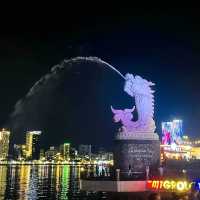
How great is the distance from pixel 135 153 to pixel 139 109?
509cm

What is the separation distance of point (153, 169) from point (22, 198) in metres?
18.6

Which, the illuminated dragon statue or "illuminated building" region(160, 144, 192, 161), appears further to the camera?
"illuminated building" region(160, 144, 192, 161)

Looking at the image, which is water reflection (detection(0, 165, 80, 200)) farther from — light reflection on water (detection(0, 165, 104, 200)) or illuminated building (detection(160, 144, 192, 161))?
illuminated building (detection(160, 144, 192, 161))

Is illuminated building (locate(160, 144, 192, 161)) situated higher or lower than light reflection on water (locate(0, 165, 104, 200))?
higher

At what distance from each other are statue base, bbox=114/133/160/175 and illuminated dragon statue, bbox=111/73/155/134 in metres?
0.95

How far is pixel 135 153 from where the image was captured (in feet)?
152

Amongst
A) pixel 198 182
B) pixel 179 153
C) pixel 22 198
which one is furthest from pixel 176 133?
pixel 198 182

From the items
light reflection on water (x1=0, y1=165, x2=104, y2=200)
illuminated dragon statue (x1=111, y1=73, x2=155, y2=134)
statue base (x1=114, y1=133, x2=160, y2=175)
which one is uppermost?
illuminated dragon statue (x1=111, y1=73, x2=155, y2=134)

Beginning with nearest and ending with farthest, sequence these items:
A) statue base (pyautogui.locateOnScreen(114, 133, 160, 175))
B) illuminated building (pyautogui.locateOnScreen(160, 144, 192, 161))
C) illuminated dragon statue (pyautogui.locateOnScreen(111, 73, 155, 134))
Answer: statue base (pyautogui.locateOnScreen(114, 133, 160, 175)) < illuminated dragon statue (pyautogui.locateOnScreen(111, 73, 155, 134)) < illuminated building (pyautogui.locateOnScreen(160, 144, 192, 161))

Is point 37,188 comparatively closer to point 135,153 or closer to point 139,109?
point 135,153

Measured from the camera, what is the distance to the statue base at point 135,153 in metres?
46.4

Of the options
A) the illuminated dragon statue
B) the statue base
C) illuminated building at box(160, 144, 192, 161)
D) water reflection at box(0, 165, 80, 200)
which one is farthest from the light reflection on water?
illuminated building at box(160, 144, 192, 161)

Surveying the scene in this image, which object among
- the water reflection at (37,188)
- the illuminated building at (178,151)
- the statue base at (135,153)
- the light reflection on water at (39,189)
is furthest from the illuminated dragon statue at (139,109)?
the illuminated building at (178,151)

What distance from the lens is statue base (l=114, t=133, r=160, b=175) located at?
4641 centimetres
